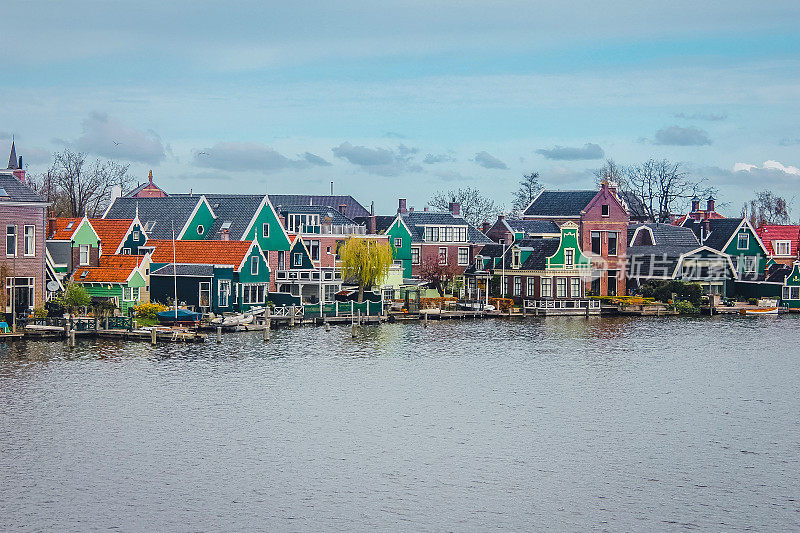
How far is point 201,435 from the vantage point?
3988 centimetres

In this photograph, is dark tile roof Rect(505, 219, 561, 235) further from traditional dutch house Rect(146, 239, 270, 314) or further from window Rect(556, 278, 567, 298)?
traditional dutch house Rect(146, 239, 270, 314)

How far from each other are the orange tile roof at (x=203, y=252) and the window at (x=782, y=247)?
58.1 m

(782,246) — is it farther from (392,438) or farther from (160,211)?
(392,438)

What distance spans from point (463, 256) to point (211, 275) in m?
34.7

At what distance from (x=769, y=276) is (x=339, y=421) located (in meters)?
69.8

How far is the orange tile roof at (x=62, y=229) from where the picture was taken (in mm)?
78375

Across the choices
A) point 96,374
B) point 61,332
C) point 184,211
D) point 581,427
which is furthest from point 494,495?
point 184,211

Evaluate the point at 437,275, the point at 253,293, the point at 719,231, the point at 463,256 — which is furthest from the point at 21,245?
the point at 719,231

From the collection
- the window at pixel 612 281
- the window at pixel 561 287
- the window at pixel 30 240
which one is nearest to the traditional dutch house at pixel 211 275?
the window at pixel 30 240

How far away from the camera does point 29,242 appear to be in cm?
6956

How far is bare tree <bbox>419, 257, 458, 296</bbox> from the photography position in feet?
331

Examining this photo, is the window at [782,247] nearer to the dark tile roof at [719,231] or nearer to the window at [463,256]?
the dark tile roof at [719,231]

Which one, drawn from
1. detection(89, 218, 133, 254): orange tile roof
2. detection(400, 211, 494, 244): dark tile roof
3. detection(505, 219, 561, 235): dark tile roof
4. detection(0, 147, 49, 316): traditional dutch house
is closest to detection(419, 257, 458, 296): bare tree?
Answer: detection(400, 211, 494, 244): dark tile roof

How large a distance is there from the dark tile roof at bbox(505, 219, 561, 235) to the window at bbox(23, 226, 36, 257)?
49.5 meters
